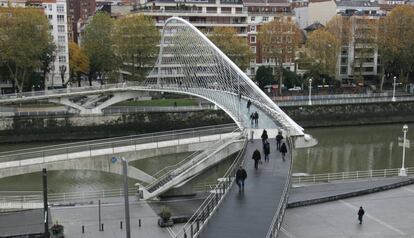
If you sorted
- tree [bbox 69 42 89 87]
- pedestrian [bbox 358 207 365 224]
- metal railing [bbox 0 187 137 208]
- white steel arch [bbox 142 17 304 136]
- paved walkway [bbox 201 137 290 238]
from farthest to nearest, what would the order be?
tree [bbox 69 42 89 87]
white steel arch [bbox 142 17 304 136]
metal railing [bbox 0 187 137 208]
pedestrian [bbox 358 207 365 224]
paved walkway [bbox 201 137 290 238]

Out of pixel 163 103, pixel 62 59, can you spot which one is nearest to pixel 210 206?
pixel 163 103

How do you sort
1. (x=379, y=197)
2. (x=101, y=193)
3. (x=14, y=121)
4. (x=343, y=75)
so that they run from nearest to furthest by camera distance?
(x=379, y=197) → (x=101, y=193) → (x=14, y=121) → (x=343, y=75)

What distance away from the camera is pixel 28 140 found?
4491cm

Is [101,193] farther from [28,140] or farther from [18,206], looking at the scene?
[28,140]

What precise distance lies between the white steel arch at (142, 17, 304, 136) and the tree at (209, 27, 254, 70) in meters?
5.95

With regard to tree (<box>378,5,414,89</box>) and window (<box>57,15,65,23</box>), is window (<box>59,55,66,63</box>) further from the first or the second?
tree (<box>378,5,414,89</box>)

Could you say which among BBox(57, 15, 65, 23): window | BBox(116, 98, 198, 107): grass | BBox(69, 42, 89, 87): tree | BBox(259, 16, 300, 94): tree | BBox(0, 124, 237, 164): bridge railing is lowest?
BBox(116, 98, 198, 107): grass

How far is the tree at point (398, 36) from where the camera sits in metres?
60.3

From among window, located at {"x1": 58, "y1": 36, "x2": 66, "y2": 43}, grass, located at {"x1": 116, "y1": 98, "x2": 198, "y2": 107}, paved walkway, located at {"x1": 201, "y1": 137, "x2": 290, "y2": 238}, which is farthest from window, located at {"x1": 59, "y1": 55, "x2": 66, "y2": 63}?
paved walkway, located at {"x1": 201, "y1": 137, "x2": 290, "y2": 238}

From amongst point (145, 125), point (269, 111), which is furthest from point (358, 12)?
point (269, 111)

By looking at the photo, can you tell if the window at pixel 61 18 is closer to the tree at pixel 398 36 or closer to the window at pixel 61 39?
the window at pixel 61 39

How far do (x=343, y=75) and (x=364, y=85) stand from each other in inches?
149

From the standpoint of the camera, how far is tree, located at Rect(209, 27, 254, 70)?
2291 inches

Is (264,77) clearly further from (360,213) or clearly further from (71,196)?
(360,213)
